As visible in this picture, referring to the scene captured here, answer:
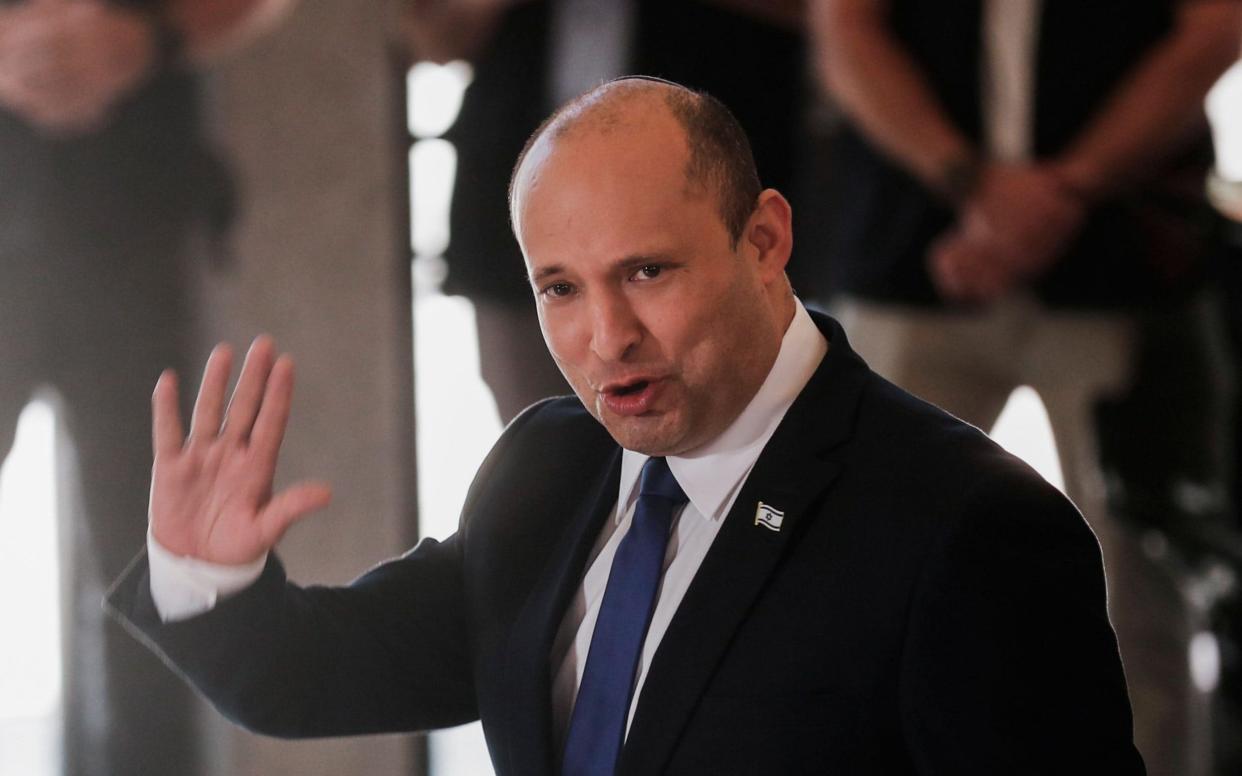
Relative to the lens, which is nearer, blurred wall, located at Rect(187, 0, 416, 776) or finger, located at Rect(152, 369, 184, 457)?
finger, located at Rect(152, 369, 184, 457)

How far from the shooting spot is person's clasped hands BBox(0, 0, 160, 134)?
6.75 feet

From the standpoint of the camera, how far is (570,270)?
0.92 meters

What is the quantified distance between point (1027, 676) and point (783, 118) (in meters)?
1.36

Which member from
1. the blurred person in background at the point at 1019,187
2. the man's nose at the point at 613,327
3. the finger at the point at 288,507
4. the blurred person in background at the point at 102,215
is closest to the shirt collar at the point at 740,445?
the man's nose at the point at 613,327

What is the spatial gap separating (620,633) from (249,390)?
Answer: 0.28 m

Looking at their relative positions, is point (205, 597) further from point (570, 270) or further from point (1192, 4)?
point (1192, 4)

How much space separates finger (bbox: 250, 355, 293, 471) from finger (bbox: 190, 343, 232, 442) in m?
0.03

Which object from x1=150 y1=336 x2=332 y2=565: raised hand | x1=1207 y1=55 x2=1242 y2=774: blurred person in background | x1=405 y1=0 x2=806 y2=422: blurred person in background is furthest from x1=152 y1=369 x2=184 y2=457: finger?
x1=1207 y1=55 x2=1242 y2=774: blurred person in background

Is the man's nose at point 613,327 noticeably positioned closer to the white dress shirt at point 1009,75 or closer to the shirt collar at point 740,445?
the shirt collar at point 740,445

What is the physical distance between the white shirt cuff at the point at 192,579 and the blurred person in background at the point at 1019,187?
1.19m

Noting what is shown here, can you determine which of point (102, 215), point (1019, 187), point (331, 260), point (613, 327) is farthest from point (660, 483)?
point (331, 260)

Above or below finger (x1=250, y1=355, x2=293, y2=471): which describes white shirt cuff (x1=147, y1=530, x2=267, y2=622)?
below

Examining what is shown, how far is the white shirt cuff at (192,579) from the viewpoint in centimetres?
106

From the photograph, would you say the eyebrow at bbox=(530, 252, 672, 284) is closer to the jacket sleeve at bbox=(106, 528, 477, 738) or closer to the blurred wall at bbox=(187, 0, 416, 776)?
the jacket sleeve at bbox=(106, 528, 477, 738)
